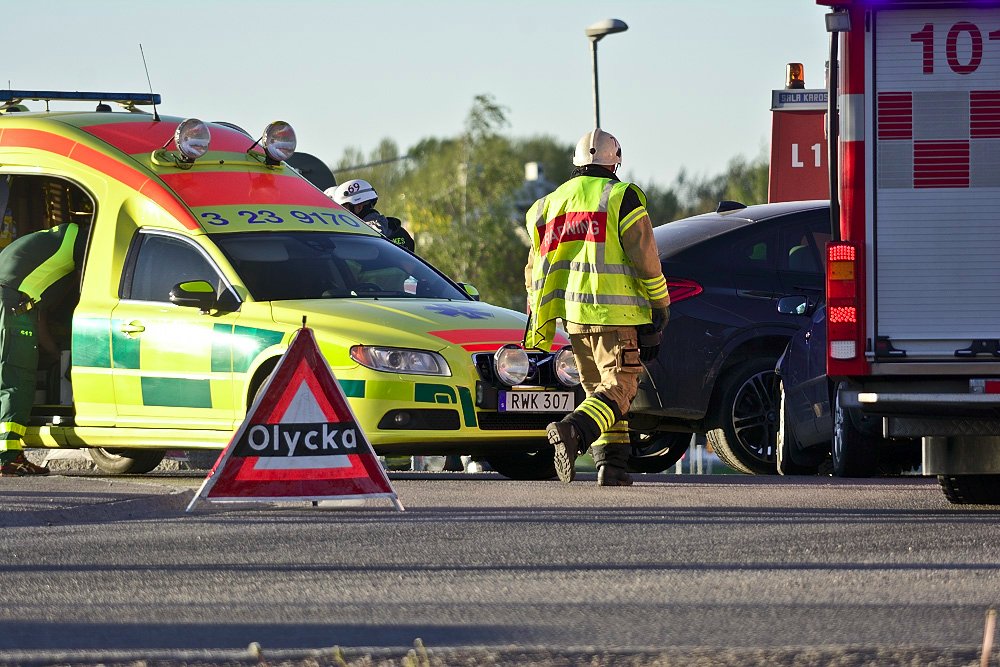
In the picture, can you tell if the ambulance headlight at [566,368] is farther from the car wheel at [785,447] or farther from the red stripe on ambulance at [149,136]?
the red stripe on ambulance at [149,136]

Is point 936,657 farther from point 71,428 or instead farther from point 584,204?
point 71,428

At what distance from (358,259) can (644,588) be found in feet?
21.0

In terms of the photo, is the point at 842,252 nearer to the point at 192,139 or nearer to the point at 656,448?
the point at 656,448

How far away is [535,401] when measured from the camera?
466 inches

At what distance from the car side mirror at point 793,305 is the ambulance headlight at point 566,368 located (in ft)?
5.91

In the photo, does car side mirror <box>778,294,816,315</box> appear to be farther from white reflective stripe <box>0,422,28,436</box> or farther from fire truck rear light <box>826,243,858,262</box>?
white reflective stripe <box>0,422,28,436</box>

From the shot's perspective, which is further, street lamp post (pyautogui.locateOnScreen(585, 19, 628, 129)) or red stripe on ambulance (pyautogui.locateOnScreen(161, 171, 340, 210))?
street lamp post (pyautogui.locateOnScreen(585, 19, 628, 129))

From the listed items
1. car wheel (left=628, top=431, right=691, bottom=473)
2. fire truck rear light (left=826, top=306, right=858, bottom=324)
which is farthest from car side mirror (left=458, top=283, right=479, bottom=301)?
fire truck rear light (left=826, top=306, right=858, bottom=324)

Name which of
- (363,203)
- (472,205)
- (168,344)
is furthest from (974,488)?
(472,205)

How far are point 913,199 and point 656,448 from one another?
487 cm

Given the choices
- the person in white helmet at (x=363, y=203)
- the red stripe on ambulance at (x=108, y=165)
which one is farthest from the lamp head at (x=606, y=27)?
the red stripe on ambulance at (x=108, y=165)

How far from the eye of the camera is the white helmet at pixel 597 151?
1125 cm

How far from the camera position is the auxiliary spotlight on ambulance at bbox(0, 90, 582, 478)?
11633 mm

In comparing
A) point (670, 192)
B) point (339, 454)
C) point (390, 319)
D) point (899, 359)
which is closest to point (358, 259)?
point (390, 319)
